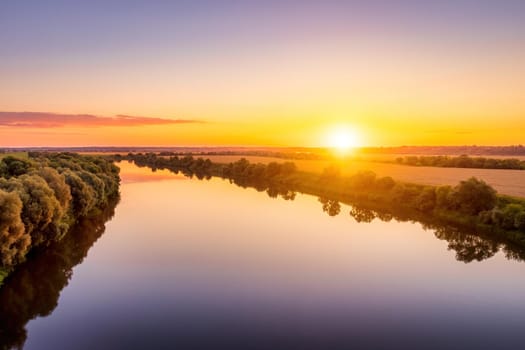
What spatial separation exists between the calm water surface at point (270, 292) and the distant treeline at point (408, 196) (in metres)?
4.17

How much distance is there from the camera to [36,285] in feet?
67.1

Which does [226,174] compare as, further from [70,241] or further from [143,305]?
[143,305]

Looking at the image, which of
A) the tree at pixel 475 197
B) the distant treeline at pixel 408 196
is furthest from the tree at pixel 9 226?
the tree at pixel 475 197

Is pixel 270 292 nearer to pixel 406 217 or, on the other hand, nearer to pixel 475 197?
pixel 475 197

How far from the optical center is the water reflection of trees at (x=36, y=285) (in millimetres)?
16141

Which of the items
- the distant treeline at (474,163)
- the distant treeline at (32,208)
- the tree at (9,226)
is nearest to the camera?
the tree at (9,226)

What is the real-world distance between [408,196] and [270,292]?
89.9 feet

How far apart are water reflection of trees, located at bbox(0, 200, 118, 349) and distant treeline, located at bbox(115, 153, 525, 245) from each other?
2496 centimetres

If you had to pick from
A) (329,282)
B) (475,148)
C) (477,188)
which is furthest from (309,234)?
(475,148)

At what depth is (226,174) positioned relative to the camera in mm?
86562

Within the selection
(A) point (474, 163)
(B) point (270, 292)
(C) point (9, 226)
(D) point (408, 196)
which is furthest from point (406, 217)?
(A) point (474, 163)

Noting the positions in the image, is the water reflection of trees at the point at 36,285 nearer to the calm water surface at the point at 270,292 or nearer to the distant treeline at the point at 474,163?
the calm water surface at the point at 270,292

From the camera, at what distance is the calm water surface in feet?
50.4

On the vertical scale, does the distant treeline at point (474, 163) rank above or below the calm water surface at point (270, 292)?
above
